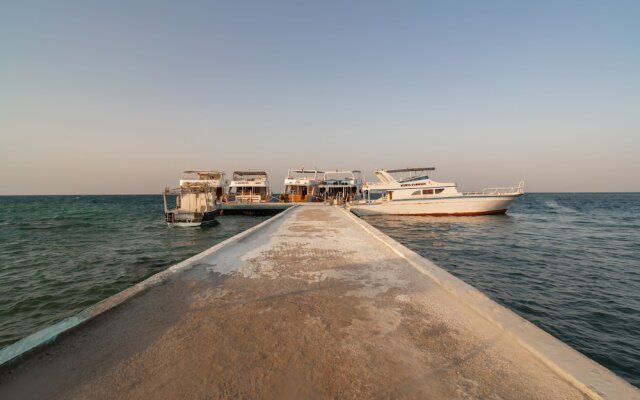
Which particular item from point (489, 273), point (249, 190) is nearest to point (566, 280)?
point (489, 273)

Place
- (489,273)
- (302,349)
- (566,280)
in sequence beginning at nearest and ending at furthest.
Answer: (302,349) < (566,280) < (489,273)

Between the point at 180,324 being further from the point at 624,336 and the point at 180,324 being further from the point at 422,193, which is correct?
the point at 422,193

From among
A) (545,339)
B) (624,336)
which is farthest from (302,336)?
(624,336)

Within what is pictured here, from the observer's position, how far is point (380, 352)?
8.50ft

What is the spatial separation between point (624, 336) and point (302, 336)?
724 centimetres

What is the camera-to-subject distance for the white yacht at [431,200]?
2812 cm

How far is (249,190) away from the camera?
130ft

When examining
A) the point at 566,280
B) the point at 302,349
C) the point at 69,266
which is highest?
the point at 302,349

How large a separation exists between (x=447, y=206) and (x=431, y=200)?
70.4 inches

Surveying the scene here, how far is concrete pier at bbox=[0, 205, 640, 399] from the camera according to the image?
82.8 inches

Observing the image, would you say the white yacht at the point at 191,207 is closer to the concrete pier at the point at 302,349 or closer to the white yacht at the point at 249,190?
the white yacht at the point at 249,190

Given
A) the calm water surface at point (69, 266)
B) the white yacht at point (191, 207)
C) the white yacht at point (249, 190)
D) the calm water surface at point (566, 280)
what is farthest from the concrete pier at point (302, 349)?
the white yacht at point (249, 190)

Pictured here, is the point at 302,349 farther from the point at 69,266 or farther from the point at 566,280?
the point at 69,266

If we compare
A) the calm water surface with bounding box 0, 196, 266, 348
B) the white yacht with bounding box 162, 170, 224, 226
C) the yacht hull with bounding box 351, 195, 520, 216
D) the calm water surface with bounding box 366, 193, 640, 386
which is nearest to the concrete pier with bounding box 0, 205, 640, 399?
the calm water surface with bounding box 366, 193, 640, 386
